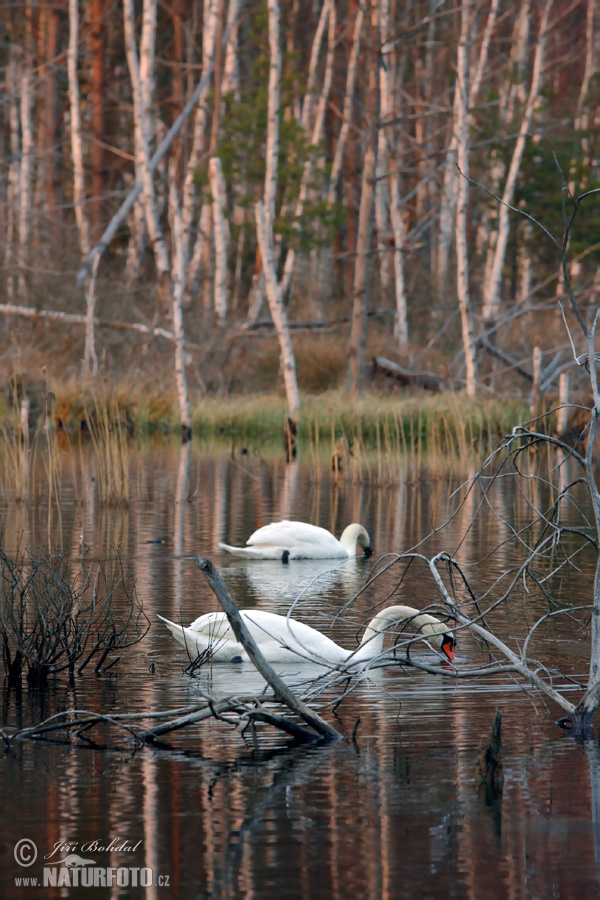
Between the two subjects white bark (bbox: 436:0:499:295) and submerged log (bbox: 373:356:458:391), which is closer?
submerged log (bbox: 373:356:458:391)

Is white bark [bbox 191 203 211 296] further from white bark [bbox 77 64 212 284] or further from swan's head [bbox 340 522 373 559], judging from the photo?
swan's head [bbox 340 522 373 559]

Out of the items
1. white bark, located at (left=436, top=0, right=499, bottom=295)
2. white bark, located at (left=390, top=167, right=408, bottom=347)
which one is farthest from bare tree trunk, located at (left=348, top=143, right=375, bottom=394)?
white bark, located at (left=436, top=0, right=499, bottom=295)

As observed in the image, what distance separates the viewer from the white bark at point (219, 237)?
30.6 m

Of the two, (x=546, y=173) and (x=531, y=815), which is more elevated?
(x=546, y=173)

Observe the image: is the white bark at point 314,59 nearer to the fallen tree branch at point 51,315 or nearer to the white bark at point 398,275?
the white bark at point 398,275

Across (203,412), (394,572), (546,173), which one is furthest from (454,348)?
(394,572)

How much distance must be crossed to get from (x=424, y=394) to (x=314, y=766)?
21341 mm

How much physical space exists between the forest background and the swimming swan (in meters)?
14.1

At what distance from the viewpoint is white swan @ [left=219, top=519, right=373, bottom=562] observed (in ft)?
39.9

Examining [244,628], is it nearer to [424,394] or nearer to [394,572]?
[394,572]

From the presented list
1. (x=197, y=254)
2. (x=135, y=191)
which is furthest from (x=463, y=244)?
(x=197, y=254)

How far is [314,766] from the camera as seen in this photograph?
5945 mm

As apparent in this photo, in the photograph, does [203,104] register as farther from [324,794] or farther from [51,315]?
[324,794]

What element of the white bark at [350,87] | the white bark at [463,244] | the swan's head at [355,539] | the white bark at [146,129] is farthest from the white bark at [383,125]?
the swan's head at [355,539]
